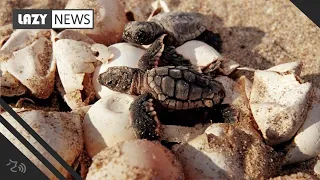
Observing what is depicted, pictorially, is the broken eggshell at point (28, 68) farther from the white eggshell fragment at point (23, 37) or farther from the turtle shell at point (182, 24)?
the turtle shell at point (182, 24)

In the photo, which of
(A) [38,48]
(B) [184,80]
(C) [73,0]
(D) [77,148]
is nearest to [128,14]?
(C) [73,0]

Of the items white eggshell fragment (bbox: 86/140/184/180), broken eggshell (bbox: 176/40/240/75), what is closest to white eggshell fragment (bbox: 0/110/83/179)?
white eggshell fragment (bbox: 86/140/184/180)

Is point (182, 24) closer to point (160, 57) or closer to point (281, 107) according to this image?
point (160, 57)

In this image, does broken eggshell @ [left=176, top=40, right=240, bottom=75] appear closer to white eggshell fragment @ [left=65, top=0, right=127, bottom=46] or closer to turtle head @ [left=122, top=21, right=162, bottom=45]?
turtle head @ [left=122, top=21, right=162, bottom=45]

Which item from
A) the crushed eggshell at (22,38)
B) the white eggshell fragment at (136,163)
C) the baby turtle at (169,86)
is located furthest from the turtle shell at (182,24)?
the white eggshell fragment at (136,163)

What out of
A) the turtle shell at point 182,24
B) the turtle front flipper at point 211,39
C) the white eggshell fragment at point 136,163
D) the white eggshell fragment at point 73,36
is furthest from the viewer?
the turtle front flipper at point 211,39

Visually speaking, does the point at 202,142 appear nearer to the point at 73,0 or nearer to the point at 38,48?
the point at 38,48

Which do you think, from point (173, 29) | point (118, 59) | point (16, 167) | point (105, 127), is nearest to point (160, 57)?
point (118, 59)
